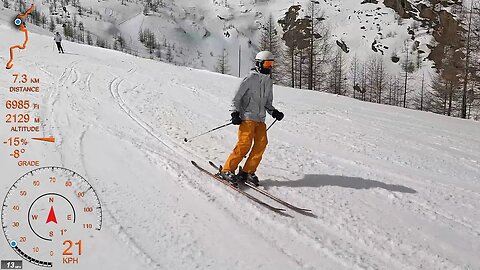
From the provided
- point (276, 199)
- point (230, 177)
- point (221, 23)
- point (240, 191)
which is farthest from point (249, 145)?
point (221, 23)

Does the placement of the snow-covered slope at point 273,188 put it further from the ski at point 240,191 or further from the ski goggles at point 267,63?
the ski goggles at point 267,63

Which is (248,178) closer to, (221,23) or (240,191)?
(240,191)

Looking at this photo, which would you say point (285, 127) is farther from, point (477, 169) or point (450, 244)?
point (450, 244)

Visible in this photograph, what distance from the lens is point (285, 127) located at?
837cm

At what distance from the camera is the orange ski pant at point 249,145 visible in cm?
487

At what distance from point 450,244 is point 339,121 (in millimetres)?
5861

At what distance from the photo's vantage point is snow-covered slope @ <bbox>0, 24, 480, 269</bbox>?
3404mm

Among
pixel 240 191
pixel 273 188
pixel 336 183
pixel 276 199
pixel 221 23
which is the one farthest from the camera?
pixel 221 23

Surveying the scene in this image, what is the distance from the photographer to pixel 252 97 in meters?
4.95

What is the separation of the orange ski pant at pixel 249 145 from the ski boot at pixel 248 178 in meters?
0.06

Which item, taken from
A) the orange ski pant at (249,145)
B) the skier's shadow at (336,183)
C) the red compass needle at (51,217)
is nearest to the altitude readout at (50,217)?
the red compass needle at (51,217)

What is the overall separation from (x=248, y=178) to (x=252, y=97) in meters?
1.12

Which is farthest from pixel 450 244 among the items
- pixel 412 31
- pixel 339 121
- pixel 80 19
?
pixel 80 19

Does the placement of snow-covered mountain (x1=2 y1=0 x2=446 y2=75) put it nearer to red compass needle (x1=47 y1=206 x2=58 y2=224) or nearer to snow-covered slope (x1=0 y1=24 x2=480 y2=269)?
snow-covered slope (x1=0 y1=24 x2=480 y2=269)
